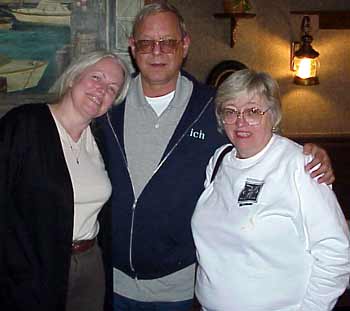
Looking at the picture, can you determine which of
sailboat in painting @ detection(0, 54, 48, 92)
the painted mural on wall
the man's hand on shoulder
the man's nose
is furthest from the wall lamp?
the man's hand on shoulder

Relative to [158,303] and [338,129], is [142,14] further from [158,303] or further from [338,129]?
[338,129]

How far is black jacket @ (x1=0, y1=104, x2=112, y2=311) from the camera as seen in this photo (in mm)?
1817

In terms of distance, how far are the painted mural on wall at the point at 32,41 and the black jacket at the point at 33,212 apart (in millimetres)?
1615

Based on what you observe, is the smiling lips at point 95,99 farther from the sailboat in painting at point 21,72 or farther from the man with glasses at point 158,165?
the sailboat in painting at point 21,72

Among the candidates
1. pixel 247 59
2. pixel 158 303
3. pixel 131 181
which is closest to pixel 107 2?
pixel 247 59

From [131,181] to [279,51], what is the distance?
2.26m

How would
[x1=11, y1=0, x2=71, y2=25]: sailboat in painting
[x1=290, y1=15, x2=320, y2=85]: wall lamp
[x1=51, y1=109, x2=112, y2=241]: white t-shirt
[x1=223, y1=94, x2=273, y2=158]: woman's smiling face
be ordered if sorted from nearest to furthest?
1. [x1=223, y1=94, x2=273, y2=158]: woman's smiling face
2. [x1=51, y1=109, x2=112, y2=241]: white t-shirt
3. [x1=11, y1=0, x2=71, y2=25]: sailboat in painting
4. [x1=290, y1=15, x2=320, y2=85]: wall lamp

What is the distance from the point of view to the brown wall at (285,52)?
3.90 metres

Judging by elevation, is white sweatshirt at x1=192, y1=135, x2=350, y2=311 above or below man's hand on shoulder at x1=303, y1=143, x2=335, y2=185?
below

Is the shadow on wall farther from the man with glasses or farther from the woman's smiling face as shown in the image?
the woman's smiling face

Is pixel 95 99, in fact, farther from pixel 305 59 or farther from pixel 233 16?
pixel 305 59

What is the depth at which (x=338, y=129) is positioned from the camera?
13.8 feet

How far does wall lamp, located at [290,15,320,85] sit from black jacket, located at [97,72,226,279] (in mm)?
1998

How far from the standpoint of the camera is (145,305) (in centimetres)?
205
